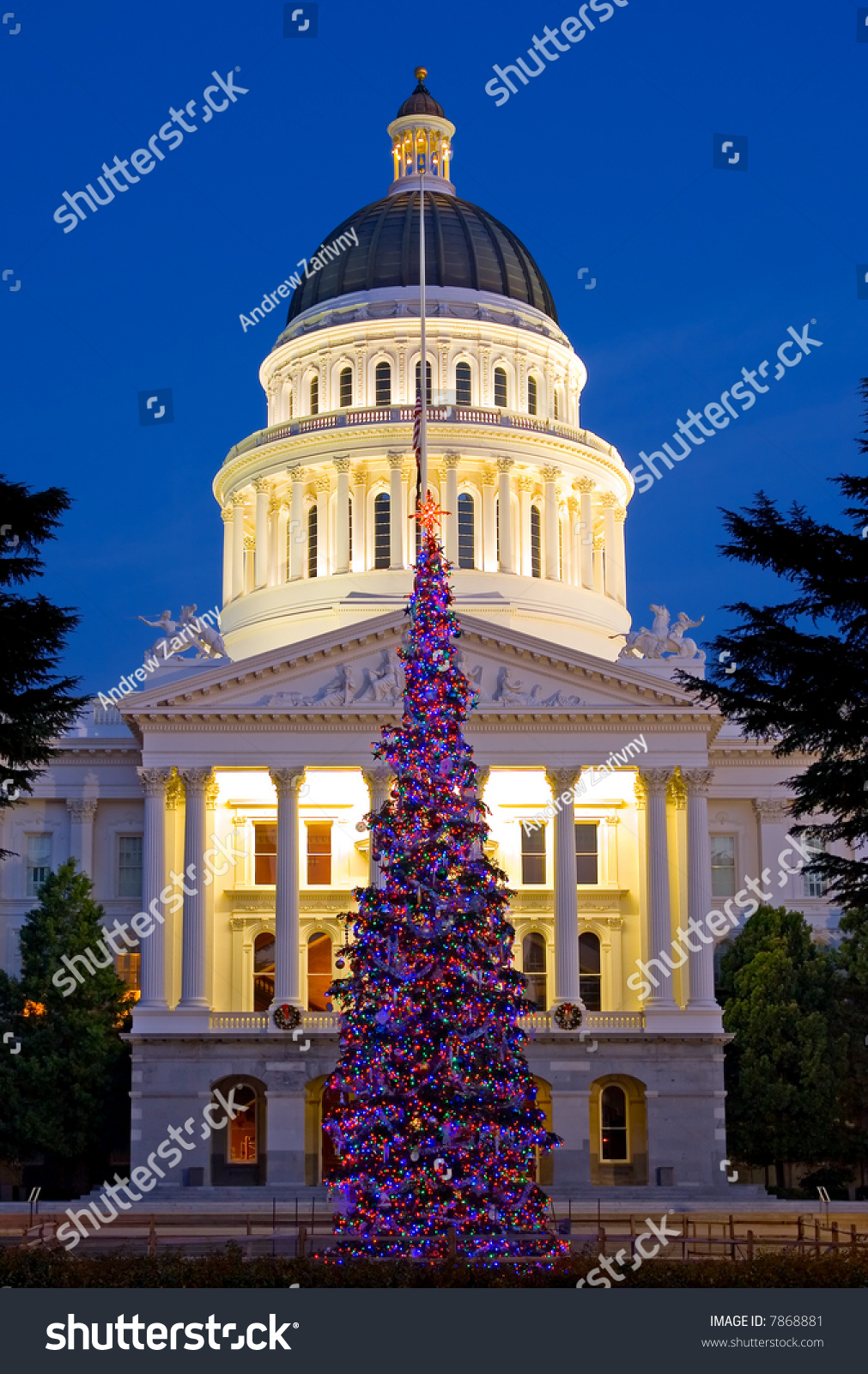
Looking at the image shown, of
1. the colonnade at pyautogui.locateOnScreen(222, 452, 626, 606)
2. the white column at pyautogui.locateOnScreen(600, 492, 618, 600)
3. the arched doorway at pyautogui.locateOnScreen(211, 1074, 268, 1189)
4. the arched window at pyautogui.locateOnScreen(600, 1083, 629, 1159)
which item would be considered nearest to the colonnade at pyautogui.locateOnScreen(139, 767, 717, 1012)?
the arched doorway at pyautogui.locateOnScreen(211, 1074, 268, 1189)

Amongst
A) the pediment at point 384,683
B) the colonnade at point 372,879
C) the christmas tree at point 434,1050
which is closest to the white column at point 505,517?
the pediment at point 384,683

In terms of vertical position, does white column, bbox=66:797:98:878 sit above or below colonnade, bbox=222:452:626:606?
below

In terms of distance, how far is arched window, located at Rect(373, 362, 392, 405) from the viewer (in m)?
92.8

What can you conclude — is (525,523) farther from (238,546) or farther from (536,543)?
(238,546)

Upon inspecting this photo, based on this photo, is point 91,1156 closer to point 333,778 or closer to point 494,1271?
point 333,778

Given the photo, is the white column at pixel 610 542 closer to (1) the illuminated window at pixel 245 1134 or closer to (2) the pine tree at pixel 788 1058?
(2) the pine tree at pixel 788 1058

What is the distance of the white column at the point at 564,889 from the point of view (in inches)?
2667

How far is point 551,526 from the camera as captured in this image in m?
88.6

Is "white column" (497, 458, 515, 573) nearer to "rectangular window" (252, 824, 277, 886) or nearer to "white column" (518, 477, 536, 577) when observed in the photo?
"white column" (518, 477, 536, 577)

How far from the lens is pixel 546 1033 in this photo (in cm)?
6625

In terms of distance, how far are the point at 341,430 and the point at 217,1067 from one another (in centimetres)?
3258

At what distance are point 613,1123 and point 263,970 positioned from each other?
1368cm

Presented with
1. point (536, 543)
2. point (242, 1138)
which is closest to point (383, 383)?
point (536, 543)

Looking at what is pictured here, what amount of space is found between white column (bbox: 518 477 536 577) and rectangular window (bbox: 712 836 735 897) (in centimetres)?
1613
